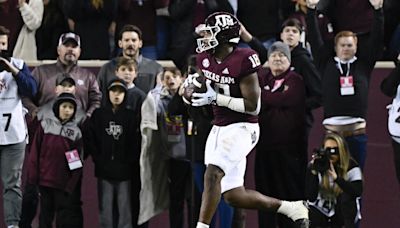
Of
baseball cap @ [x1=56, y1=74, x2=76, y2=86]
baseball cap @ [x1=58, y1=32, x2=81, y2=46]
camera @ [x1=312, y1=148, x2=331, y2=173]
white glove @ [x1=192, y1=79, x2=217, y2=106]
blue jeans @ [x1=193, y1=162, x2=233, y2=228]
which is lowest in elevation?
blue jeans @ [x1=193, y1=162, x2=233, y2=228]

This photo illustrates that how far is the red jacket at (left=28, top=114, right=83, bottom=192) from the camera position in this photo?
1307 cm

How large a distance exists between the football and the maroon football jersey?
0.24ft

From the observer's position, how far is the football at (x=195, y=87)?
11383 mm

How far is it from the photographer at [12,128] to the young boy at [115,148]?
2.45 ft

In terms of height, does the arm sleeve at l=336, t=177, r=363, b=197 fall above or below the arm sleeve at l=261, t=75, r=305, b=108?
below

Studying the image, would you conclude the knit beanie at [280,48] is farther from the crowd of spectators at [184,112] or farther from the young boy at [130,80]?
the young boy at [130,80]

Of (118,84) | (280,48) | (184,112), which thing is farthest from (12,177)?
(280,48)

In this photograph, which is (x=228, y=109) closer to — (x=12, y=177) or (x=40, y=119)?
(x=40, y=119)

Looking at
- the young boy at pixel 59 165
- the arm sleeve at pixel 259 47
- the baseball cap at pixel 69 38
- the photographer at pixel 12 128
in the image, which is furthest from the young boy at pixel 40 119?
the arm sleeve at pixel 259 47

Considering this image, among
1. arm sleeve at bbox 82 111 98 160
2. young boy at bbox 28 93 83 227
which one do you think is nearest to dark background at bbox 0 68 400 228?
arm sleeve at bbox 82 111 98 160

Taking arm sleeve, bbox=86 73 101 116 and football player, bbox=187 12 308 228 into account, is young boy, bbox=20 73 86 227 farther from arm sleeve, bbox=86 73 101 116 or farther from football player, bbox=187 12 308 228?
football player, bbox=187 12 308 228

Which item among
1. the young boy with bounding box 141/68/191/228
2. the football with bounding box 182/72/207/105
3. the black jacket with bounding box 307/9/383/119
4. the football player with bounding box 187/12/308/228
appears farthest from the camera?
the young boy with bounding box 141/68/191/228

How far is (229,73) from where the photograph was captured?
37.1 ft

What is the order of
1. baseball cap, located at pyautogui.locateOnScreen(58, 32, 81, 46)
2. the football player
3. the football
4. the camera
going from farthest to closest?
baseball cap, located at pyautogui.locateOnScreen(58, 32, 81, 46), the camera, the football, the football player
